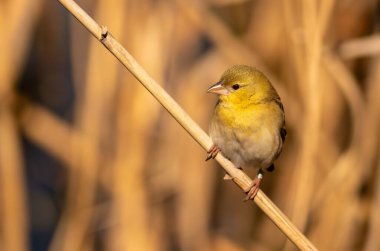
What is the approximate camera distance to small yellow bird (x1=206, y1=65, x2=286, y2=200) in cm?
259

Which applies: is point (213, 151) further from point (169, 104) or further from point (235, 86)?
point (169, 104)

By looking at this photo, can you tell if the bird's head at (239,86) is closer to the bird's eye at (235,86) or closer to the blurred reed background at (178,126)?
the bird's eye at (235,86)

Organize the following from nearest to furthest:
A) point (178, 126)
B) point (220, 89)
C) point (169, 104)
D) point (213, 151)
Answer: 1. point (169, 104)
2. point (213, 151)
3. point (220, 89)
4. point (178, 126)

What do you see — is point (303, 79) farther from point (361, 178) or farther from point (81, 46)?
point (81, 46)

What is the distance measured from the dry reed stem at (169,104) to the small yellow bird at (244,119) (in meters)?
0.38

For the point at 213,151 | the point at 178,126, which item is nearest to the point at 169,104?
the point at 213,151

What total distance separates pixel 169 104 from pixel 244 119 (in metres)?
0.68

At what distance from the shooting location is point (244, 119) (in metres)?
2.60

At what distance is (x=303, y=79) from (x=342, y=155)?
1.83ft

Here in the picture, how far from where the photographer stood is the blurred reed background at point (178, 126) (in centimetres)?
309

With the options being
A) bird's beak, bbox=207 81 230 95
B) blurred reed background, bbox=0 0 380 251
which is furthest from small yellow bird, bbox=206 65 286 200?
blurred reed background, bbox=0 0 380 251

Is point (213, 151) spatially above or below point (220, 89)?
below

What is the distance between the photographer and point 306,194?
108 inches

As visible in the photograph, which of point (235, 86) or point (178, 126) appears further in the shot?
point (178, 126)
